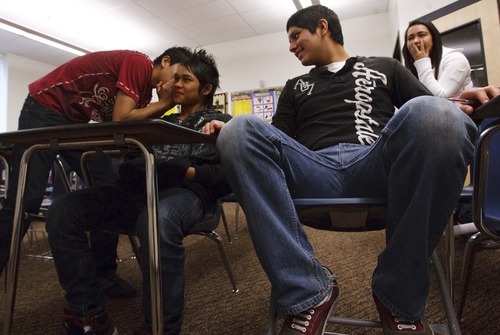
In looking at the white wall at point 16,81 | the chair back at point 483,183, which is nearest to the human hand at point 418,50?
the chair back at point 483,183

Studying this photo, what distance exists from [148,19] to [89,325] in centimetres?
456

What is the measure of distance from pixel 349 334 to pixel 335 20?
1056 millimetres

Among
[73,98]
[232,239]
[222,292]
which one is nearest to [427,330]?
[222,292]

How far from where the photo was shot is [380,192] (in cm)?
78

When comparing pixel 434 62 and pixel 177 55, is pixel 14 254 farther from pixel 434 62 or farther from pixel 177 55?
pixel 434 62

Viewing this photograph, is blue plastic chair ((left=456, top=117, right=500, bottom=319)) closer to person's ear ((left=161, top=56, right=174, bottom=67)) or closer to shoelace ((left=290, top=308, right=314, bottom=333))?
shoelace ((left=290, top=308, right=314, bottom=333))

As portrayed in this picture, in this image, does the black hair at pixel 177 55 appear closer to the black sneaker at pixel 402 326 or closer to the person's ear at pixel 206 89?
the person's ear at pixel 206 89

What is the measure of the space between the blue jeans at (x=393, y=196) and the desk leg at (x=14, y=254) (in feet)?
1.87

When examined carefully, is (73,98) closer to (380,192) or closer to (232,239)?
(380,192)

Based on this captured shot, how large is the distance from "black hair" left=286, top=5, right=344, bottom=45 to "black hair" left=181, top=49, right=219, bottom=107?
0.35m

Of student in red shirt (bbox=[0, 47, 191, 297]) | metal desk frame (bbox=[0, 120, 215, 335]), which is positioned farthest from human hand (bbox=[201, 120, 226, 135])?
student in red shirt (bbox=[0, 47, 191, 297])

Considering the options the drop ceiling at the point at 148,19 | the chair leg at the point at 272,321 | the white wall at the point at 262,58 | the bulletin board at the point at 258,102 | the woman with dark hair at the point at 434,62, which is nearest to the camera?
the chair leg at the point at 272,321

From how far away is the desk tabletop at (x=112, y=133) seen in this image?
657 millimetres

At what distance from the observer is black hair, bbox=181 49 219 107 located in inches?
50.4
